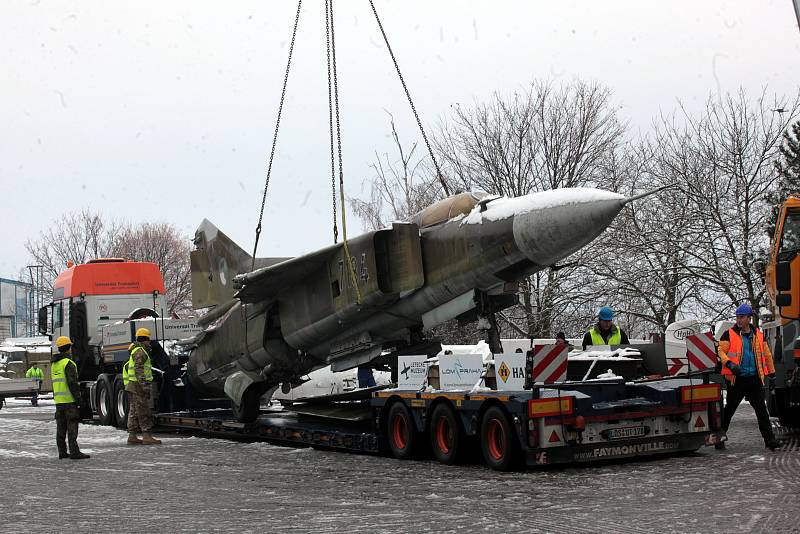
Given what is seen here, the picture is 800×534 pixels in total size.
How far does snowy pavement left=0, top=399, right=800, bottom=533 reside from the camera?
7609 mm

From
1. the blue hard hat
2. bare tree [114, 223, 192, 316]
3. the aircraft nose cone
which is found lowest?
the blue hard hat

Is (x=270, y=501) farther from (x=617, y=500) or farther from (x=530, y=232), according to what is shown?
(x=530, y=232)

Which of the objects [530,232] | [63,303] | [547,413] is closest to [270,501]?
[547,413]

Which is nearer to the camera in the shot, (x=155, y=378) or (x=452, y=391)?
(x=452, y=391)

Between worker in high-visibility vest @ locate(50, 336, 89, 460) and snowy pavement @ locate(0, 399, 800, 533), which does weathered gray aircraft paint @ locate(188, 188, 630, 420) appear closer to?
snowy pavement @ locate(0, 399, 800, 533)

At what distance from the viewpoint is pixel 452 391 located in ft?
38.1

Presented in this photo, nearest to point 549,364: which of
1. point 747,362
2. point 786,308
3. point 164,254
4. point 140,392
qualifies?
point 747,362

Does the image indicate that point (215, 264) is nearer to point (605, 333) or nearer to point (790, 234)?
point (605, 333)

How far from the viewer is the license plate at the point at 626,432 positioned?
10.8 m

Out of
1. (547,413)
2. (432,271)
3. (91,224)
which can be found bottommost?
(547,413)

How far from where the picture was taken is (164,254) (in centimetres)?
5947

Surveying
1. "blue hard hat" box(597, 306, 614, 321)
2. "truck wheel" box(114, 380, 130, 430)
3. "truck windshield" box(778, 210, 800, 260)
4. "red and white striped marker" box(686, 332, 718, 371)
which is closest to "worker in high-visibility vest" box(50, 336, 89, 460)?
"truck wheel" box(114, 380, 130, 430)

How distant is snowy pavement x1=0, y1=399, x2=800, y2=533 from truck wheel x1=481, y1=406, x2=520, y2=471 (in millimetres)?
241

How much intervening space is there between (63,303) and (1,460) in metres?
9.09
